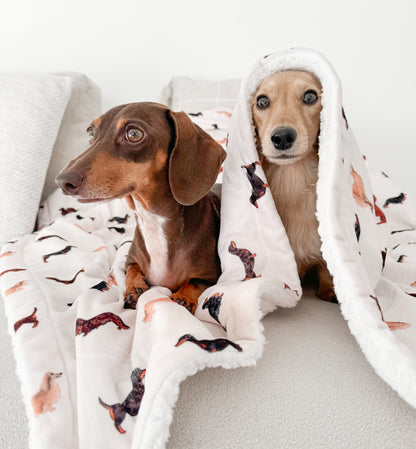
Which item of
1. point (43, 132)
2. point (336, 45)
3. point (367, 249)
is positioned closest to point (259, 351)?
point (367, 249)

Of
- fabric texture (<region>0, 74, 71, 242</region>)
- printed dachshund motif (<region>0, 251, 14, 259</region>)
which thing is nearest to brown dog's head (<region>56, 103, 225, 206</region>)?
printed dachshund motif (<region>0, 251, 14, 259</region>)

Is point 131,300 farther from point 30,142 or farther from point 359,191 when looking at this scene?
point 30,142

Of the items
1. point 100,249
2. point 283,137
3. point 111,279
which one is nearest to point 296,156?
point 283,137

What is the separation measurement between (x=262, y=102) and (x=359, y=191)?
13.8 inches

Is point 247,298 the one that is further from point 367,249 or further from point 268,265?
point 367,249

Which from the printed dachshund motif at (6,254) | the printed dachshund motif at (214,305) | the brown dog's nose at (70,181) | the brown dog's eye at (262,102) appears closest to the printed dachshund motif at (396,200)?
the brown dog's eye at (262,102)

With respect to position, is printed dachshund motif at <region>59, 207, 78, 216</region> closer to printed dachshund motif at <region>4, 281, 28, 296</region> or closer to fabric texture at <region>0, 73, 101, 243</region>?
fabric texture at <region>0, 73, 101, 243</region>

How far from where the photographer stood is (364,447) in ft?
1.93

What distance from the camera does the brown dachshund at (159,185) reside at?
0.89m

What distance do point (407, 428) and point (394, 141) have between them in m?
2.19

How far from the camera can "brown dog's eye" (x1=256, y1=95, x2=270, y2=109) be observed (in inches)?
43.0

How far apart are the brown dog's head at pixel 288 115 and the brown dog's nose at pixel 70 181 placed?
0.46 meters

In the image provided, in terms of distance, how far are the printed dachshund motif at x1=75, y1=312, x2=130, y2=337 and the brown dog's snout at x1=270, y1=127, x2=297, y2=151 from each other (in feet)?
1.82

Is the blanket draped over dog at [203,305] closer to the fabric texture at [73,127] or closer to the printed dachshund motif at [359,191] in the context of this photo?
the printed dachshund motif at [359,191]
